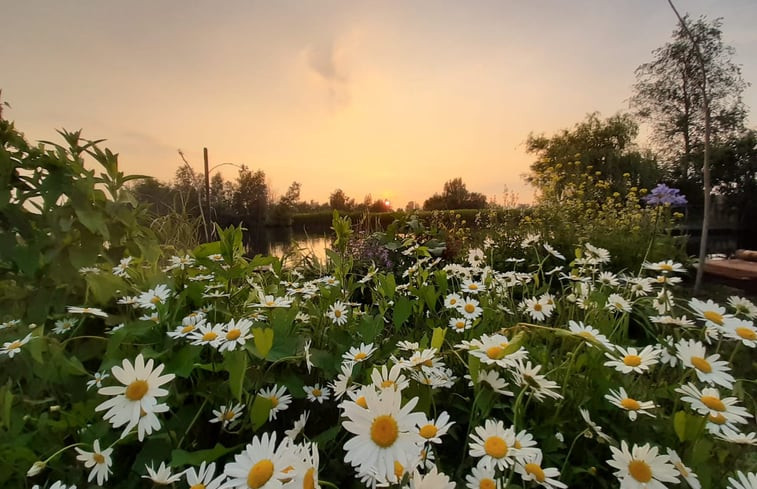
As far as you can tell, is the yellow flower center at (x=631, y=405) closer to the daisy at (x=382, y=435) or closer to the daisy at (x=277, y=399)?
the daisy at (x=382, y=435)

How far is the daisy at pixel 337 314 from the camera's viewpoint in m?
0.83

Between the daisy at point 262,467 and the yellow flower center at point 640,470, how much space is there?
38 centimetres

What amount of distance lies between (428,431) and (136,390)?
0.36 meters

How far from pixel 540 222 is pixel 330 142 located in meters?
4.25

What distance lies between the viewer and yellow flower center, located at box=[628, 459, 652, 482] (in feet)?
1.29

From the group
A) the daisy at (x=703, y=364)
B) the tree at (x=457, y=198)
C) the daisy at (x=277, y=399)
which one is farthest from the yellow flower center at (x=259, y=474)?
the tree at (x=457, y=198)

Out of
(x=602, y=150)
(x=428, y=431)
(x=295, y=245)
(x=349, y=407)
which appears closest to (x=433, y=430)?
(x=428, y=431)

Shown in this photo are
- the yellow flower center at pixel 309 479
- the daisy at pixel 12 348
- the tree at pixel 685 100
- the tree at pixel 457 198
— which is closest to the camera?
the yellow flower center at pixel 309 479

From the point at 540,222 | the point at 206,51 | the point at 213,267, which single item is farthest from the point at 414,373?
the point at 540,222

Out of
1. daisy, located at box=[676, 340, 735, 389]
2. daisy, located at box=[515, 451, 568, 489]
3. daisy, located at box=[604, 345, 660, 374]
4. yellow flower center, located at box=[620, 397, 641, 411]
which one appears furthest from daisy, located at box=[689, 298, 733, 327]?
daisy, located at box=[515, 451, 568, 489]

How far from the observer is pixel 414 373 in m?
0.51

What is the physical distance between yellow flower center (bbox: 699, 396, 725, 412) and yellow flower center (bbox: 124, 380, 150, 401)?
2.43 feet

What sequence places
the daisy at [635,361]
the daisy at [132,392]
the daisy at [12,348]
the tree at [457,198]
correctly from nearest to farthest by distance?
the daisy at [132,392]
the daisy at [635,361]
the daisy at [12,348]
the tree at [457,198]

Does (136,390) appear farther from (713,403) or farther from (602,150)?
(602,150)
